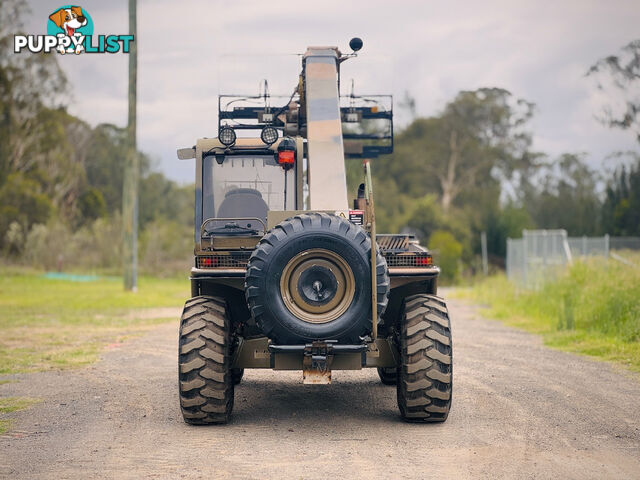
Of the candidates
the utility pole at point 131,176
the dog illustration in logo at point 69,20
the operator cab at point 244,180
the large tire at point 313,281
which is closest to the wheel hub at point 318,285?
the large tire at point 313,281

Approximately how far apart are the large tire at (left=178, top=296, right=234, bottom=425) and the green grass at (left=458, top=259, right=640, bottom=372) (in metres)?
6.18

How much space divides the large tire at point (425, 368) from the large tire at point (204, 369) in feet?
5.43

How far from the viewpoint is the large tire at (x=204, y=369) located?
8336 millimetres

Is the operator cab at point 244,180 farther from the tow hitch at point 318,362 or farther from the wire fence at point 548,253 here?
the wire fence at point 548,253

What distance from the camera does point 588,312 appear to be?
16812mm

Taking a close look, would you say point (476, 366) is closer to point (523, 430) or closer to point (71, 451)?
point (523, 430)

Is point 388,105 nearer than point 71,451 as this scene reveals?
Result: No

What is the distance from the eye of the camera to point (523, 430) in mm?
8203

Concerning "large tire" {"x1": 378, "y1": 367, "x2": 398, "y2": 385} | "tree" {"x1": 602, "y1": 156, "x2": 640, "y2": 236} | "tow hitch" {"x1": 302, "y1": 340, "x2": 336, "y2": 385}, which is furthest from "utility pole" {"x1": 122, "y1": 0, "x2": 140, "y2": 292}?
"tree" {"x1": 602, "y1": 156, "x2": 640, "y2": 236}

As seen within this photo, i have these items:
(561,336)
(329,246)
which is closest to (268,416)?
(329,246)

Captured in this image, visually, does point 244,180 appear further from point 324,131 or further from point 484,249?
point 484,249

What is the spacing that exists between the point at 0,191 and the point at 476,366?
4158 centimetres

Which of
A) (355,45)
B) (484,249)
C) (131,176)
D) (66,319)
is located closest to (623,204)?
(484,249)

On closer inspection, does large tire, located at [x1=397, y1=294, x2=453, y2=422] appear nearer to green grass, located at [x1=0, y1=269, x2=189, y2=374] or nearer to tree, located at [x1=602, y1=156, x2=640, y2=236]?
green grass, located at [x1=0, y1=269, x2=189, y2=374]
